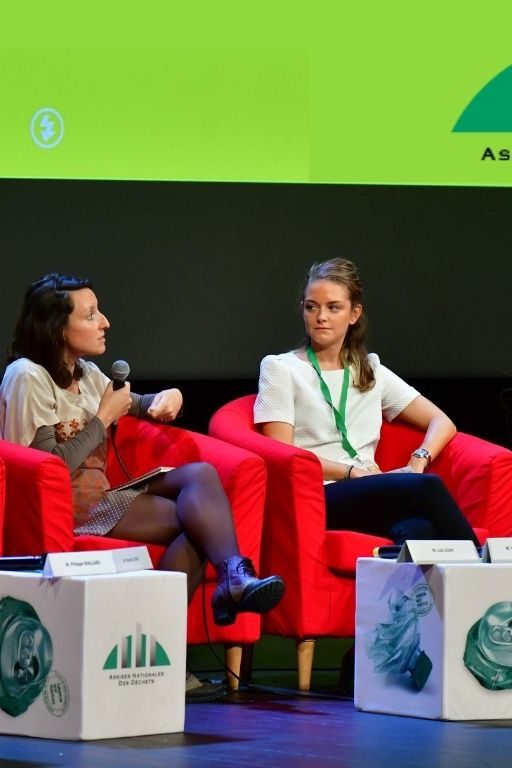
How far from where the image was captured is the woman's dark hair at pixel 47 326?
4199 mm

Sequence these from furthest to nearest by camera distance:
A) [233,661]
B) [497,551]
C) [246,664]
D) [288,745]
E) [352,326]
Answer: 1. [352,326]
2. [246,664]
3. [233,661]
4. [497,551]
5. [288,745]

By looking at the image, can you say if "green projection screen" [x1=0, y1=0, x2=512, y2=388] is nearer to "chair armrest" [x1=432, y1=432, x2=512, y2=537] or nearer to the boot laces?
"chair armrest" [x1=432, y1=432, x2=512, y2=537]

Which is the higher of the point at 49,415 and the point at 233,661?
the point at 49,415

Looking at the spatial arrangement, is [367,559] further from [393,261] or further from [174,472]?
[393,261]

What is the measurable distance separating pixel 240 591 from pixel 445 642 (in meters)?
0.54

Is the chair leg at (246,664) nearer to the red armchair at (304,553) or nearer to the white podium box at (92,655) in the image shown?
the red armchair at (304,553)

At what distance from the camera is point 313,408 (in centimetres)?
467

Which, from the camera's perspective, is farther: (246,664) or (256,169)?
(256,169)

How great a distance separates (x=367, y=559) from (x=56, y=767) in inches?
47.4

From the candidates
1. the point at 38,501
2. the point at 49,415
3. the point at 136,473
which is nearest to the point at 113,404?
the point at 49,415

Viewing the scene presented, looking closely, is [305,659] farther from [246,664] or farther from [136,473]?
[136,473]

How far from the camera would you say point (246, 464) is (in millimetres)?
4148

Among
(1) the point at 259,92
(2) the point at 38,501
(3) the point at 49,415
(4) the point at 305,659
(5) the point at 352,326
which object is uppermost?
(1) the point at 259,92

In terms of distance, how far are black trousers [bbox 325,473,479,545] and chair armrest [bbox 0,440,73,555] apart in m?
0.89
